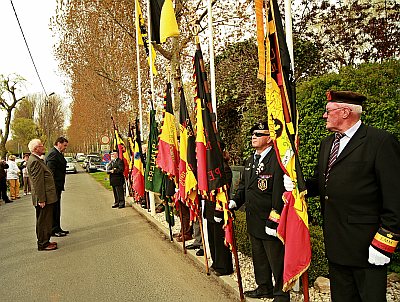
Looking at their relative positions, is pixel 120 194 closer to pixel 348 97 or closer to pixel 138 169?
pixel 138 169

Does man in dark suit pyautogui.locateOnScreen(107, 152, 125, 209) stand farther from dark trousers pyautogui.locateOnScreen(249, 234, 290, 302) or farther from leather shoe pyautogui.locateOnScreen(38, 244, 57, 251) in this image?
dark trousers pyautogui.locateOnScreen(249, 234, 290, 302)

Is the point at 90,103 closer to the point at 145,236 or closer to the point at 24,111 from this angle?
the point at 145,236

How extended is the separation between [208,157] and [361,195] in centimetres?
263

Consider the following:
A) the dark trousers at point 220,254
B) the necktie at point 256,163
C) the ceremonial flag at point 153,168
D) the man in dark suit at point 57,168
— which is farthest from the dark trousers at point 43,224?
the necktie at point 256,163

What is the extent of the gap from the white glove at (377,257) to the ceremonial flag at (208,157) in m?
2.31

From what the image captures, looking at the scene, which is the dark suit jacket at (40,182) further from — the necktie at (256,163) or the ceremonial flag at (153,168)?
the necktie at (256,163)

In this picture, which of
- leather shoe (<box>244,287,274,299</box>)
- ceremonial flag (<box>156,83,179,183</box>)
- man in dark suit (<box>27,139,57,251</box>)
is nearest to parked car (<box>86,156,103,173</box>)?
man in dark suit (<box>27,139,57,251</box>)

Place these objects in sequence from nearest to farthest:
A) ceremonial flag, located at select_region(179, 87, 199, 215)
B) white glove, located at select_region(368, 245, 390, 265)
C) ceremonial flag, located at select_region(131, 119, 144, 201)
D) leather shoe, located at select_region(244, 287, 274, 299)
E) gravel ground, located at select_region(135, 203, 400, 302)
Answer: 1. white glove, located at select_region(368, 245, 390, 265)
2. gravel ground, located at select_region(135, 203, 400, 302)
3. leather shoe, located at select_region(244, 287, 274, 299)
4. ceremonial flag, located at select_region(179, 87, 199, 215)
5. ceremonial flag, located at select_region(131, 119, 144, 201)

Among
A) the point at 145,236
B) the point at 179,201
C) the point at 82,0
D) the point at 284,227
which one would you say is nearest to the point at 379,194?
the point at 284,227

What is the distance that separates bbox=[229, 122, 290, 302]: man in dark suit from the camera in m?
4.39

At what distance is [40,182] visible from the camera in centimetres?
838

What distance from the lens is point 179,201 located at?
7.71 meters

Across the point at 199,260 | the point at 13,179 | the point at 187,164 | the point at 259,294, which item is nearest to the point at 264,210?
the point at 259,294

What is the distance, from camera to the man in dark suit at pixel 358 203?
311 centimetres
